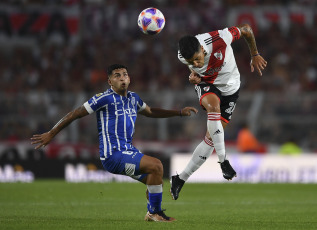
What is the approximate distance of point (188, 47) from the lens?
28.1 ft

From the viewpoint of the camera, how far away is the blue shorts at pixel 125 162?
8.15 meters

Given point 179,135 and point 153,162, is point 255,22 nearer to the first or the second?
point 179,135

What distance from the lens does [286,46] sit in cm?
2312

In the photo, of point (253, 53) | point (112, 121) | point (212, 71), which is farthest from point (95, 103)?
point (253, 53)

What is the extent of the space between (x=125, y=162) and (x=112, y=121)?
0.52m

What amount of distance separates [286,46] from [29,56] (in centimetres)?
843

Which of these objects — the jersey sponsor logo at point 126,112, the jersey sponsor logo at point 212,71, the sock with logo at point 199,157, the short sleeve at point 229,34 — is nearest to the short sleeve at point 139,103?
the jersey sponsor logo at point 126,112

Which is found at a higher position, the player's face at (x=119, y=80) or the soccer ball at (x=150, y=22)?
the soccer ball at (x=150, y=22)

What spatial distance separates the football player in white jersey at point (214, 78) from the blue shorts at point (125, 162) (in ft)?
3.62

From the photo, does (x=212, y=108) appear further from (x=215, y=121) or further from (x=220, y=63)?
(x=220, y=63)

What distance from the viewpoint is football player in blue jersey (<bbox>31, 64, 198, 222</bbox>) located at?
815cm

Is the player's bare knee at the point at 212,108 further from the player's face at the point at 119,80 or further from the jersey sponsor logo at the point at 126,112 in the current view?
the player's face at the point at 119,80

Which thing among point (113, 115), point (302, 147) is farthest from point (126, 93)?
point (302, 147)

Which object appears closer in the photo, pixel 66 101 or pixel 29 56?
pixel 66 101
